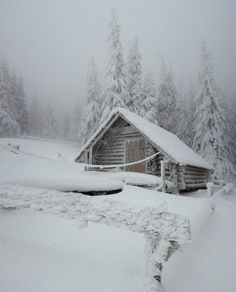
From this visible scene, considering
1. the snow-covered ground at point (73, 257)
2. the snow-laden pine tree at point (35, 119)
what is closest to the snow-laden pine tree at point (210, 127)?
the snow-covered ground at point (73, 257)

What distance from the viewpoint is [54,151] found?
1230 inches

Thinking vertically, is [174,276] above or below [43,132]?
below

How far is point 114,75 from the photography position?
23781 mm

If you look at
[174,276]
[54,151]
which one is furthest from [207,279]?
[54,151]

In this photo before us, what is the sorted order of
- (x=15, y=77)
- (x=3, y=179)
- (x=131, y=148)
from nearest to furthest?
(x=3, y=179) → (x=131, y=148) → (x=15, y=77)

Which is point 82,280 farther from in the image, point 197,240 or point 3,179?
point 197,240

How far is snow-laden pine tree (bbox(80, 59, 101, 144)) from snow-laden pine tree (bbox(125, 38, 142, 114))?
13.7ft

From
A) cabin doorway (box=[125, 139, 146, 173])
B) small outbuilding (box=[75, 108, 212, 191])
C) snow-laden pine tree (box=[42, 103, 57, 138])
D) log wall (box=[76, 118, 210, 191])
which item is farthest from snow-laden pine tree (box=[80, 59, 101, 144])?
snow-laden pine tree (box=[42, 103, 57, 138])

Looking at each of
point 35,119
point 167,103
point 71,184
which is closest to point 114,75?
point 167,103

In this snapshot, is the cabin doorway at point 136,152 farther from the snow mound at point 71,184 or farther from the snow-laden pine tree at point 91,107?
the snow mound at point 71,184

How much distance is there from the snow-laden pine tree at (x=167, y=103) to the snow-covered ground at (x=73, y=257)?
25.6 meters

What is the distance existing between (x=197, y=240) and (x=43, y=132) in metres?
55.0

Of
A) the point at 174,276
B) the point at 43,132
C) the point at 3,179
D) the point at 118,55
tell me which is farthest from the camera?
the point at 43,132

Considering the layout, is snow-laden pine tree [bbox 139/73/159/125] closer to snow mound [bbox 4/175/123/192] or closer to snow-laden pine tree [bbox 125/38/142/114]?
snow-laden pine tree [bbox 125/38/142/114]
